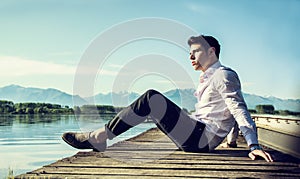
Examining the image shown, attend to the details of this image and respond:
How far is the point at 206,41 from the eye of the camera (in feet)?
10.5

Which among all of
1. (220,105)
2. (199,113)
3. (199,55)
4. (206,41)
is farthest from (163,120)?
(206,41)

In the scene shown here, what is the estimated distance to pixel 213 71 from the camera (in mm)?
3072

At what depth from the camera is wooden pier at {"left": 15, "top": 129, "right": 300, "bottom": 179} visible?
222cm

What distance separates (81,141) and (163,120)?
634mm

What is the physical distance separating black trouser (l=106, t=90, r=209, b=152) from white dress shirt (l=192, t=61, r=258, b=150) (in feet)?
0.31

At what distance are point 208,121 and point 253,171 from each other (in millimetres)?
796

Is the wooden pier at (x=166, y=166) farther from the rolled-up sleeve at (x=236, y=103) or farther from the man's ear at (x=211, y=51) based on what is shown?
the man's ear at (x=211, y=51)

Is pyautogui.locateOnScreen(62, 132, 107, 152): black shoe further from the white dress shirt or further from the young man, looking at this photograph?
the white dress shirt

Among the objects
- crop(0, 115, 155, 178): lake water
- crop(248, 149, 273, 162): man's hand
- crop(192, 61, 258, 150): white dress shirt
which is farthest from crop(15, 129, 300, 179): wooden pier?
crop(0, 115, 155, 178): lake water

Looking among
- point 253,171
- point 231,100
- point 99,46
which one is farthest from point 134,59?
point 253,171

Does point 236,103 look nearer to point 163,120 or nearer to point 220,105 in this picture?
point 220,105

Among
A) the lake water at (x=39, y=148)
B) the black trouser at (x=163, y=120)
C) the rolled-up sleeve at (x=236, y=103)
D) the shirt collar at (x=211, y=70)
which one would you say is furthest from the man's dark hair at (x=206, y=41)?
the lake water at (x=39, y=148)

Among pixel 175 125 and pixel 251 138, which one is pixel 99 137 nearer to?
pixel 175 125

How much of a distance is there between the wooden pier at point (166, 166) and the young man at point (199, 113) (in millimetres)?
112
